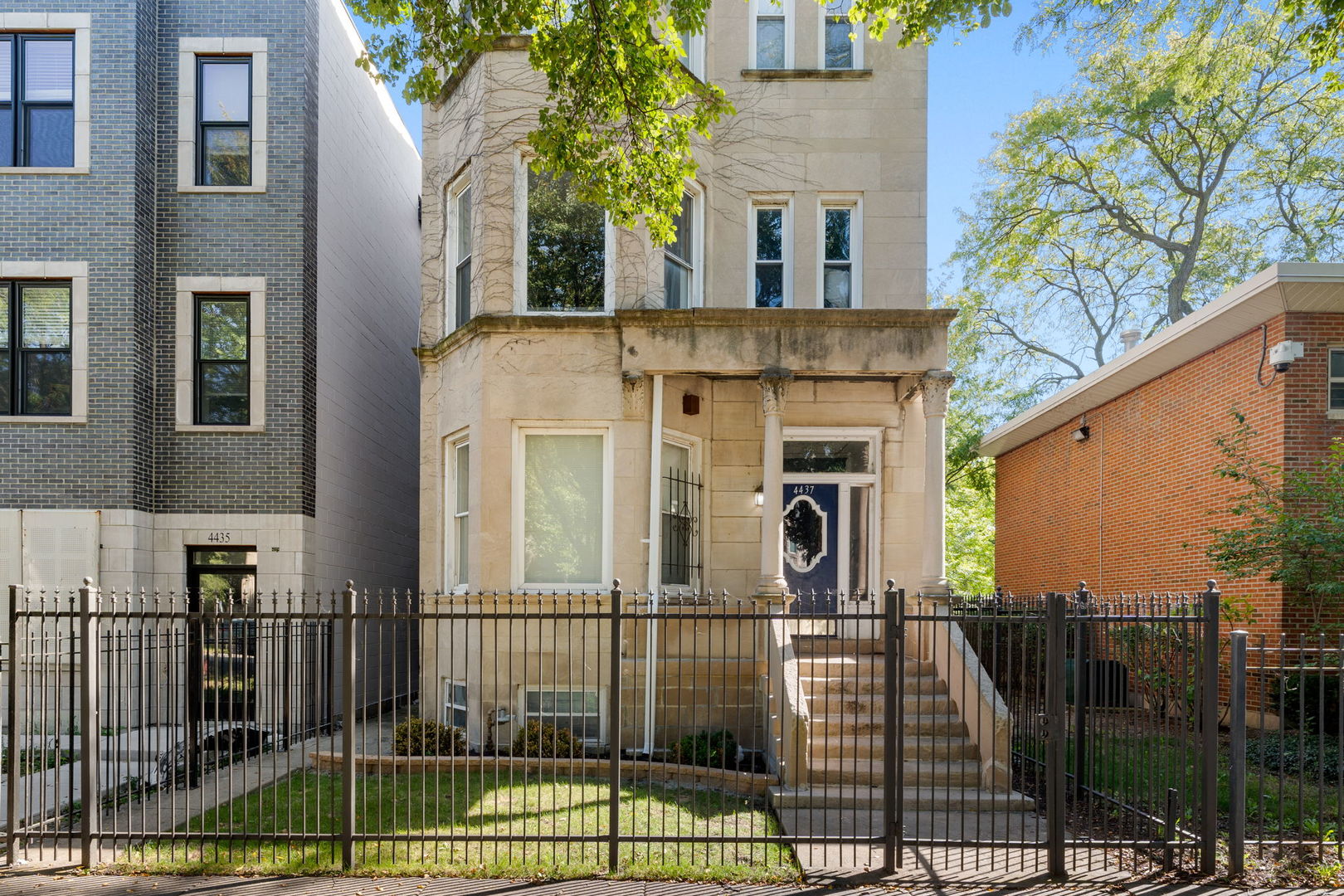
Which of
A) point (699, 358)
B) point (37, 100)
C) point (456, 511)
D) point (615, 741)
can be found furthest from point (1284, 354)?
point (37, 100)

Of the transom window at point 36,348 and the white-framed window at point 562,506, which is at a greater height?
the transom window at point 36,348

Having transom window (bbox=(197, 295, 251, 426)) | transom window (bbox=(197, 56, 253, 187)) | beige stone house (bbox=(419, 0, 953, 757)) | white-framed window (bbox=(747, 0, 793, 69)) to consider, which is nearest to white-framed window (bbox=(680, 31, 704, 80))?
beige stone house (bbox=(419, 0, 953, 757))

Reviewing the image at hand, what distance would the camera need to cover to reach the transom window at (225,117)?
565 inches

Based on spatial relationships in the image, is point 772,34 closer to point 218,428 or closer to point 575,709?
point 575,709

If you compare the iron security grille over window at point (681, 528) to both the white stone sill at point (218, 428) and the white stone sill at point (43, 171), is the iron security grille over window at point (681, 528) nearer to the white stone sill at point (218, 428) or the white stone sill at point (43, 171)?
the white stone sill at point (218, 428)

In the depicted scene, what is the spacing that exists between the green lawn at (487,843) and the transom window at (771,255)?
267 inches

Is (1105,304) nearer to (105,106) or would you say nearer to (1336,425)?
(1336,425)

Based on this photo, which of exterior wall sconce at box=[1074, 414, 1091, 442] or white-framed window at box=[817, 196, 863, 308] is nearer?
white-framed window at box=[817, 196, 863, 308]

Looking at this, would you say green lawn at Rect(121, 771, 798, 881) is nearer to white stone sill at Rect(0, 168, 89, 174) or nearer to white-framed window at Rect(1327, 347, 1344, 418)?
white-framed window at Rect(1327, 347, 1344, 418)

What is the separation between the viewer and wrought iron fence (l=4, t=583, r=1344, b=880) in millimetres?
7320

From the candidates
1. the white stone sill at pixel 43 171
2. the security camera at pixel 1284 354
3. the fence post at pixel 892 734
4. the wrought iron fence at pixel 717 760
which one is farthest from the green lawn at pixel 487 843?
the white stone sill at pixel 43 171

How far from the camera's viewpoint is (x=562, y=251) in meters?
12.0

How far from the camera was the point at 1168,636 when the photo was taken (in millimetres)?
7508

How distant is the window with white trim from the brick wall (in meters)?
0.14
